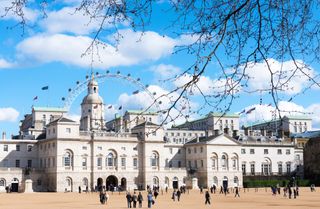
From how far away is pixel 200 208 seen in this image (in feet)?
138

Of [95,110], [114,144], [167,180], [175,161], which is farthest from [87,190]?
[95,110]

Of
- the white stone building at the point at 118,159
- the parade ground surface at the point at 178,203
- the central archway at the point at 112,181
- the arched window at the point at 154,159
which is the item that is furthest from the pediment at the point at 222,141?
the parade ground surface at the point at 178,203

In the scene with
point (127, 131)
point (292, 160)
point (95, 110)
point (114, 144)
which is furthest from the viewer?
point (95, 110)

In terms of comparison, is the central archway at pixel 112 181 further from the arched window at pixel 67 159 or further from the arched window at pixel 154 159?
the arched window at pixel 67 159

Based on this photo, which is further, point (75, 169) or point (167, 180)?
point (167, 180)

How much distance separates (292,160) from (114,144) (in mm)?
39494

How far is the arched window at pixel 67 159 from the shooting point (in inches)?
3428

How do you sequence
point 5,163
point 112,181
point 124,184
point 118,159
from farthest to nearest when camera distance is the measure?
point 112,181, point 124,184, point 118,159, point 5,163

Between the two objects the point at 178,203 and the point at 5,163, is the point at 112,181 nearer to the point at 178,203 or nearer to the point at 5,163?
the point at 5,163

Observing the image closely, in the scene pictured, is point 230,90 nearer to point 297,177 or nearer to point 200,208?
point 200,208

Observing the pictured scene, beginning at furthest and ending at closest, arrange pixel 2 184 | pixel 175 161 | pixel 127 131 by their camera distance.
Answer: pixel 175 161, pixel 127 131, pixel 2 184

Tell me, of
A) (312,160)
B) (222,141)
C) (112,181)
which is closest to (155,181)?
(112,181)

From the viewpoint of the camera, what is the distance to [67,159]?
287 ft

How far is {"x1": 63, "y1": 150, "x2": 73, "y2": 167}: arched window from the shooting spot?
87.1 meters
